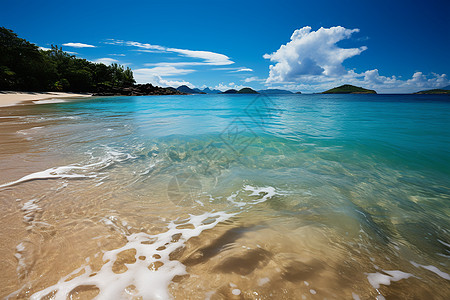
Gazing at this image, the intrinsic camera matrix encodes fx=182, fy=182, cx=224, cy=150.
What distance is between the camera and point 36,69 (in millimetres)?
53094

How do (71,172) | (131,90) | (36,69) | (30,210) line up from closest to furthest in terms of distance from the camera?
(30,210)
(71,172)
(36,69)
(131,90)

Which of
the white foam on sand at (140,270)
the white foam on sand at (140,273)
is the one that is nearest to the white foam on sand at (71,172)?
the white foam on sand at (140,270)

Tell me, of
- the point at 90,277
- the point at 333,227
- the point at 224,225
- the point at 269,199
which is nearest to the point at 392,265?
the point at 333,227

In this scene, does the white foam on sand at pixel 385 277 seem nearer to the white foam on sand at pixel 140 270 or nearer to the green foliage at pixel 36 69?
the white foam on sand at pixel 140 270

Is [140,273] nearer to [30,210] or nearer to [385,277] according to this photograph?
[30,210]

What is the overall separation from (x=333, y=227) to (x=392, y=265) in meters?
0.87

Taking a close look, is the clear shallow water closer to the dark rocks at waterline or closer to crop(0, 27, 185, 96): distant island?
crop(0, 27, 185, 96): distant island

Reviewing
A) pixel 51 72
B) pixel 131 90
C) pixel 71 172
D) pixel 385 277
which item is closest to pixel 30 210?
pixel 71 172

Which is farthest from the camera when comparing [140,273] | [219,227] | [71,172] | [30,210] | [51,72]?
[51,72]

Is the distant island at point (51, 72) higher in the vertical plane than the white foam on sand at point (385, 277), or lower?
higher

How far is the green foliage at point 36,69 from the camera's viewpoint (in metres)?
46.8

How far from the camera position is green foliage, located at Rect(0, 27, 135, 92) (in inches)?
1841

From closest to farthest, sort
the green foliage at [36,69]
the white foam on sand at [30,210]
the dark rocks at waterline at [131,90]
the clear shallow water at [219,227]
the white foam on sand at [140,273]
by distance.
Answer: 1. the white foam on sand at [140,273]
2. the clear shallow water at [219,227]
3. the white foam on sand at [30,210]
4. the green foliage at [36,69]
5. the dark rocks at waterline at [131,90]

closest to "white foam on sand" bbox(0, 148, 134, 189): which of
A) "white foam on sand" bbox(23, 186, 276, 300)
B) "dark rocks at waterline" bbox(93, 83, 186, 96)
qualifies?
A: "white foam on sand" bbox(23, 186, 276, 300)
